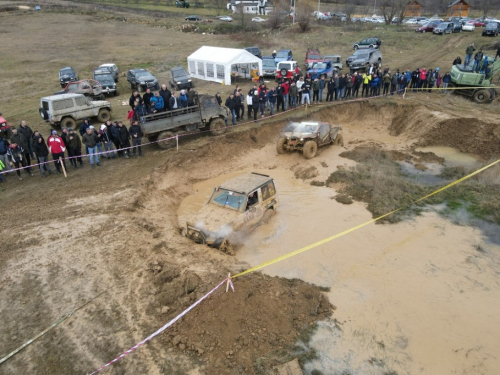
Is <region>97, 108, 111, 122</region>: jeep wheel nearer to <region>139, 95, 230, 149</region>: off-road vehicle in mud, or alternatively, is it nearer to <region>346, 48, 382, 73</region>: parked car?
<region>139, 95, 230, 149</region>: off-road vehicle in mud

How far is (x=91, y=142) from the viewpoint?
13.0 m

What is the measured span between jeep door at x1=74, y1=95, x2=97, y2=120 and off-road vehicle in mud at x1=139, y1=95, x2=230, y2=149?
481 cm

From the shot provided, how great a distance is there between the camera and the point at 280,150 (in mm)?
15406

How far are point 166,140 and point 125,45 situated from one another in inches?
1289

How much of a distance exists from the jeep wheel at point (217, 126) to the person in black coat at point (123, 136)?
3.75 m

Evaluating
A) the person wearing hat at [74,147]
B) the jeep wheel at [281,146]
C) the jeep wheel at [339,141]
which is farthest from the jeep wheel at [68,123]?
the jeep wheel at [339,141]

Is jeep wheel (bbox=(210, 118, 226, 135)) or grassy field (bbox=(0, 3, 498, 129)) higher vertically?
grassy field (bbox=(0, 3, 498, 129))

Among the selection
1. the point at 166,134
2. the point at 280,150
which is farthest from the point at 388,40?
the point at 166,134

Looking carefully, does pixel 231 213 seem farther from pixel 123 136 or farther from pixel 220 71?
pixel 220 71

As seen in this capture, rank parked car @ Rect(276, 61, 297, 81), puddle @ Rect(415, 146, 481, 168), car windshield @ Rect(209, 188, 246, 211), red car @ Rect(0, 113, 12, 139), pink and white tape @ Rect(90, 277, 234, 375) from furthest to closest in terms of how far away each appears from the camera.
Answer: parked car @ Rect(276, 61, 297, 81) < red car @ Rect(0, 113, 12, 139) < puddle @ Rect(415, 146, 481, 168) < car windshield @ Rect(209, 188, 246, 211) < pink and white tape @ Rect(90, 277, 234, 375)

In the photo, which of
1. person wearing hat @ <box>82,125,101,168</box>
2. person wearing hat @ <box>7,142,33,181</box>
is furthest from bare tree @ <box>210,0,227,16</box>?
person wearing hat @ <box>7,142,33,181</box>

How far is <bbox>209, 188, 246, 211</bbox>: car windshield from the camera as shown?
372 inches

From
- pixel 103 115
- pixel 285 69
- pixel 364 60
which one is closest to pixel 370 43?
pixel 364 60

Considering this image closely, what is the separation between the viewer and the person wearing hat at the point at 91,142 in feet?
42.4
